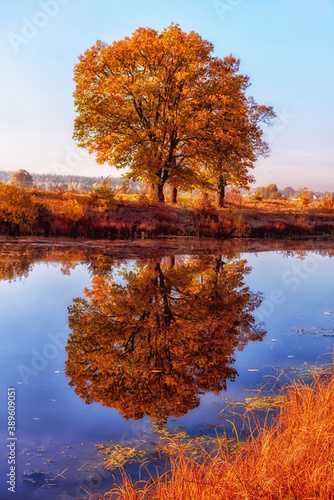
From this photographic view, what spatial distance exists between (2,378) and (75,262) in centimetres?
1147

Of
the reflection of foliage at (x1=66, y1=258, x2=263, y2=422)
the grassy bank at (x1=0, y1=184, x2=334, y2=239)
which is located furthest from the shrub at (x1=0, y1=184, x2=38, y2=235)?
the reflection of foliage at (x1=66, y1=258, x2=263, y2=422)

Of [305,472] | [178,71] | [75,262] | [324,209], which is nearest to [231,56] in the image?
[178,71]

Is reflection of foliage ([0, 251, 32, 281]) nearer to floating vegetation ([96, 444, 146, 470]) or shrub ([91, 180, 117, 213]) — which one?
floating vegetation ([96, 444, 146, 470])

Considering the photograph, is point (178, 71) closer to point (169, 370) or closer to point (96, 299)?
point (96, 299)

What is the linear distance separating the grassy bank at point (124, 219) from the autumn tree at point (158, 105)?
3.31 meters

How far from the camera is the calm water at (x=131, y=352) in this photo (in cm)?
511

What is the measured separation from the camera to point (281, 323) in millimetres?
10633

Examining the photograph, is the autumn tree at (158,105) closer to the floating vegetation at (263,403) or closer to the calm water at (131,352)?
the calm water at (131,352)

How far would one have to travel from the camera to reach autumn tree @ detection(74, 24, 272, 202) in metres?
36.1

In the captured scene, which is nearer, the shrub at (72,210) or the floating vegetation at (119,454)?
the floating vegetation at (119,454)

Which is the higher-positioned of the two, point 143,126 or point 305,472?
point 143,126

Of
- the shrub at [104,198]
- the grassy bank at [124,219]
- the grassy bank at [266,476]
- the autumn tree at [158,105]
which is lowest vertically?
the grassy bank at [266,476]

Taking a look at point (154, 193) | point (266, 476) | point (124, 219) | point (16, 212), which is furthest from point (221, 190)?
point (266, 476)

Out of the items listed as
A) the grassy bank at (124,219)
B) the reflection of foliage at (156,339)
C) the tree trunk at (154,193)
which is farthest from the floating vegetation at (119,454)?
the tree trunk at (154,193)
